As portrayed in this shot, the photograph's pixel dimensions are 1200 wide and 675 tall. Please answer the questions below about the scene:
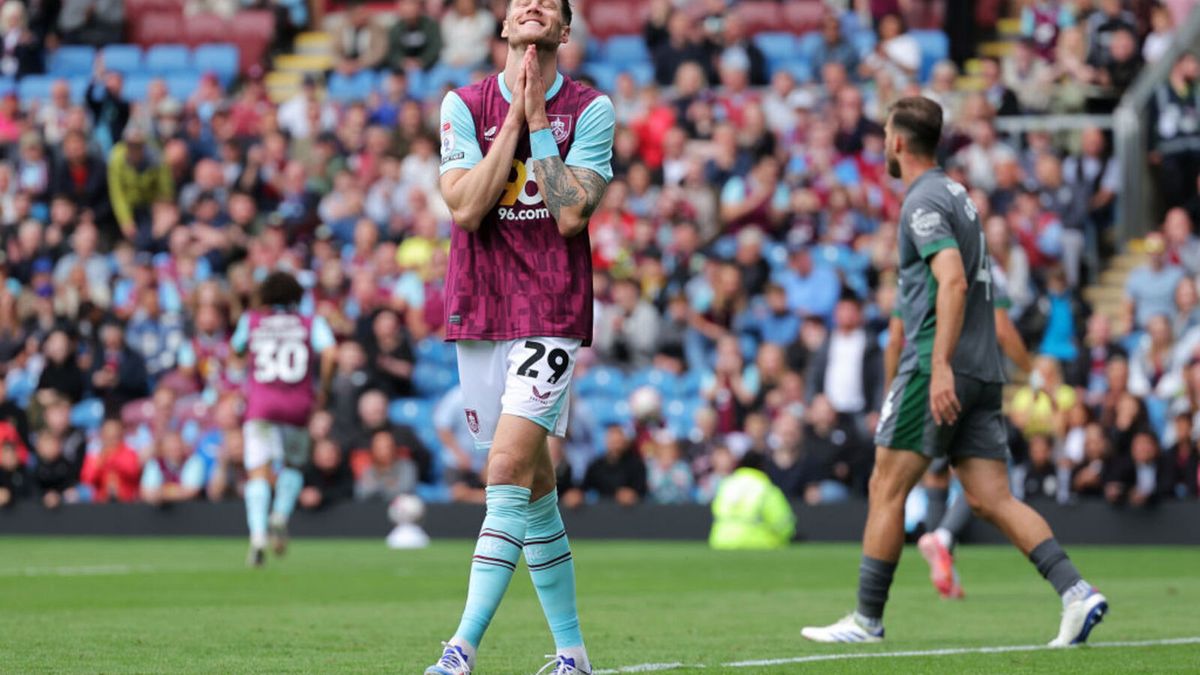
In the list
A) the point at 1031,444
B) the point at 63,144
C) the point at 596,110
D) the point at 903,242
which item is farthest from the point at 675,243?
the point at 596,110

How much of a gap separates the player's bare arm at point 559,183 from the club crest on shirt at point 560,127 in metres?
0.13

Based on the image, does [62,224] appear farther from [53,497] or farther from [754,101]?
[754,101]

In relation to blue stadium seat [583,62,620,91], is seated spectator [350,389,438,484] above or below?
A: below

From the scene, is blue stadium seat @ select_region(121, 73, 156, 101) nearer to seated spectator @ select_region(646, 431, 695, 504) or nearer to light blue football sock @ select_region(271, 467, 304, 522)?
seated spectator @ select_region(646, 431, 695, 504)

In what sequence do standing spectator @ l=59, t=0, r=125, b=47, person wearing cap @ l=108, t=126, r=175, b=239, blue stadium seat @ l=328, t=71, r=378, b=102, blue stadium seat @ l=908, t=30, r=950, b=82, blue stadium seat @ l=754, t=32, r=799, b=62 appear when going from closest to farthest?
blue stadium seat @ l=908, t=30, r=950, b=82
blue stadium seat @ l=754, t=32, r=799, b=62
person wearing cap @ l=108, t=126, r=175, b=239
blue stadium seat @ l=328, t=71, r=378, b=102
standing spectator @ l=59, t=0, r=125, b=47

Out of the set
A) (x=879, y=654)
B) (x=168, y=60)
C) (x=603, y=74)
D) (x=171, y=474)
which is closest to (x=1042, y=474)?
(x=171, y=474)

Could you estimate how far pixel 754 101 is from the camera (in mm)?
23188

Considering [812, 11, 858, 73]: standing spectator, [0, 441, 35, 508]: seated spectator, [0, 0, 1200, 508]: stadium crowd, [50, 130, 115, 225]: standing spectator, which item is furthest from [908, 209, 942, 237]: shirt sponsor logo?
[50, 130, 115, 225]: standing spectator

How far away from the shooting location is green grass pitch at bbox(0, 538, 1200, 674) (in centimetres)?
805

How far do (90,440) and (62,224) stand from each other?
3705 millimetres

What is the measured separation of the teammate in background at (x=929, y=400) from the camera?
898 centimetres

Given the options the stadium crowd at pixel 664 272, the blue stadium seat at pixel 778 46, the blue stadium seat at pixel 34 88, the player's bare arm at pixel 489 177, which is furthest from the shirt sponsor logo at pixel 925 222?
the blue stadium seat at pixel 34 88

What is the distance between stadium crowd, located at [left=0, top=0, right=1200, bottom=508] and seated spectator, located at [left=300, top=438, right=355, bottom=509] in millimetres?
28

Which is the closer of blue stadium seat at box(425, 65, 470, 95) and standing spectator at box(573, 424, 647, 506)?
standing spectator at box(573, 424, 647, 506)
